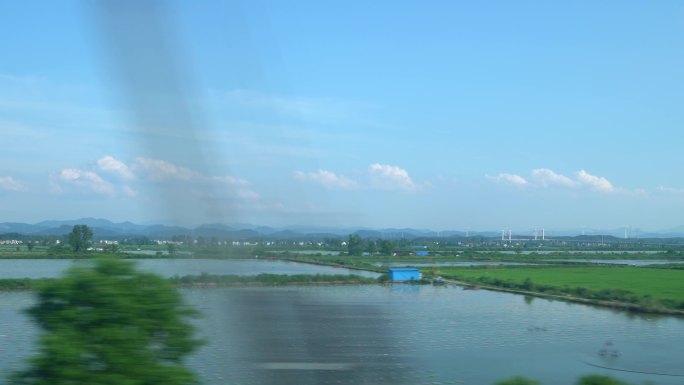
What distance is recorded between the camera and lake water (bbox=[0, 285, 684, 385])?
6.25m

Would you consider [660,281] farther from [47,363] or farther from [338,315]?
[47,363]

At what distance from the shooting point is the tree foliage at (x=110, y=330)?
424cm

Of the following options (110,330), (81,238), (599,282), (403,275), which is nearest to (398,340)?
(110,330)

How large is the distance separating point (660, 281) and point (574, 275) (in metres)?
4.57

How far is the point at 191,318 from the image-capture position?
494 cm

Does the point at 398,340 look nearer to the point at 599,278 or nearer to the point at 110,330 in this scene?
the point at 110,330

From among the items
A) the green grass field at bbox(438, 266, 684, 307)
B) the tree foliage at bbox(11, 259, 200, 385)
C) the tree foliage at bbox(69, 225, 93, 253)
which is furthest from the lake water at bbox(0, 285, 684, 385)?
the tree foliage at bbox(69, 225, 93, 253)

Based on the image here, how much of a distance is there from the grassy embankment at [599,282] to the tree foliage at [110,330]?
18355 millimetres

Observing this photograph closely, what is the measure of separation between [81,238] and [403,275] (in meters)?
12.7

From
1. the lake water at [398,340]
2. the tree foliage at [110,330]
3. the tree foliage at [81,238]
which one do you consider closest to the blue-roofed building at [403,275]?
the lake water at [398,340]

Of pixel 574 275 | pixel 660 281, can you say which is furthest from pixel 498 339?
pixel 574 275

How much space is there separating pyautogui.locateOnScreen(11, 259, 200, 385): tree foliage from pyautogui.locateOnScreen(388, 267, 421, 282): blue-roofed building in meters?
23.0

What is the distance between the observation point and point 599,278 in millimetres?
29422

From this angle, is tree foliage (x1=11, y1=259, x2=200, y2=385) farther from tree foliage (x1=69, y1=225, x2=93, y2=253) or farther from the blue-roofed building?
the blue-roofed building
